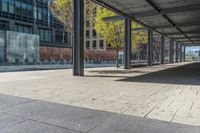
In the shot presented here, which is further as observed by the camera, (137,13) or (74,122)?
(137,13)

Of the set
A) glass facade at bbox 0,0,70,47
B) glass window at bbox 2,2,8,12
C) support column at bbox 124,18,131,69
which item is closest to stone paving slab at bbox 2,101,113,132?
support column at bbox 124,18,131,69

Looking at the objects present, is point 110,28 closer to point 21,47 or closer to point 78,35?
point 78,35

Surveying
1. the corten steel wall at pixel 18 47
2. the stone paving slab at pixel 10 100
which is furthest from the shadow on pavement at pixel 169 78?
the corten steel wall at pixel 18 47

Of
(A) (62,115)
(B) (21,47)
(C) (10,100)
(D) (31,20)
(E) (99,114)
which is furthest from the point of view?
(D) (31,20)

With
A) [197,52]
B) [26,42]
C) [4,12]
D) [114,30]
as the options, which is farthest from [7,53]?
[197,52]

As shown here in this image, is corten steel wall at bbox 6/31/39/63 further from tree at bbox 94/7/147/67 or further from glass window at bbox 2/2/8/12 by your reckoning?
tree at bbox 94/7/147/67

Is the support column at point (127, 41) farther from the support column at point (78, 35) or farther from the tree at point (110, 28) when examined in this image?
the support column at point (78, 35)

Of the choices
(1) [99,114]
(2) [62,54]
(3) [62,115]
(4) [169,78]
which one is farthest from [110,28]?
(3) [62,115]

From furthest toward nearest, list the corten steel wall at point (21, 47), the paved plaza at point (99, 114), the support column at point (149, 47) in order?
1. the corten steel wall at point (21, 47)
2. the support column at point (149, 47)
3. the paved plaza at point (99, 114)

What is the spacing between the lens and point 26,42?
3766 centimetres

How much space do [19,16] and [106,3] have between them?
3241cm

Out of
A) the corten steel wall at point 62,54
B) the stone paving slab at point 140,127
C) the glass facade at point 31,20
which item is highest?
the glass facade at point 31,20

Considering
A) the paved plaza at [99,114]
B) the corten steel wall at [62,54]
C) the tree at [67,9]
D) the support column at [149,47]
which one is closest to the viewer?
the paved plaza at [99,114]

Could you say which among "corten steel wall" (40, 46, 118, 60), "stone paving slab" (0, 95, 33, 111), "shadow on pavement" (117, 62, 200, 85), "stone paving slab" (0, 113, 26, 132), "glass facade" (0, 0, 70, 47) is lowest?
"stone paving slab" (0, 113, 26, 132)
